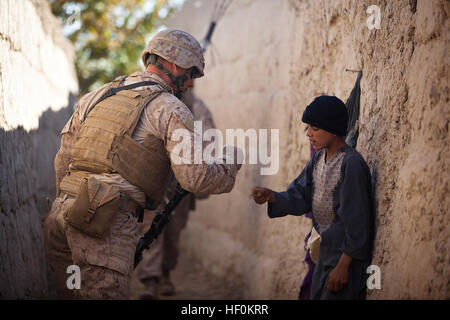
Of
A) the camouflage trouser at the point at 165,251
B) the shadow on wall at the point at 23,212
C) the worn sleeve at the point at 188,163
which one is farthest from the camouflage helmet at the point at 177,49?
the camouflage trouser at the point at 165,251

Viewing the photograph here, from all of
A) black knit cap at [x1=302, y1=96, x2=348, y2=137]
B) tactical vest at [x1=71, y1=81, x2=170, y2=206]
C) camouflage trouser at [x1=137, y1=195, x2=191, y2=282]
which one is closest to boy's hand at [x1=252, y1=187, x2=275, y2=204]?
black knit cap at [x1=302, y1=96, x2=348, y2=137]

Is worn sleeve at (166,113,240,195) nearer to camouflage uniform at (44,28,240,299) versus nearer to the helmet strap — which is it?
camouflage uniform at (44,28,240,299)

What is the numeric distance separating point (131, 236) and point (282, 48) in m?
2.22

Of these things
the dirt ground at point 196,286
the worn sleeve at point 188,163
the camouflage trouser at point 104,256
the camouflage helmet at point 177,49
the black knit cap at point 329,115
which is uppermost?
the camouflage helmet at point 177,49

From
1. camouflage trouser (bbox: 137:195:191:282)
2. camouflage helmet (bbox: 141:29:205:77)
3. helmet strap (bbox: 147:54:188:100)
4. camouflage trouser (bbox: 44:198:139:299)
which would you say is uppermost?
camouflage helmet (bbox: 141:29:205:77)

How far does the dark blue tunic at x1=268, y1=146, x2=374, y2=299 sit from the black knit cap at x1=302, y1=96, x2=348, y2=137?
114 mm

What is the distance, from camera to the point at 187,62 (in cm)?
289

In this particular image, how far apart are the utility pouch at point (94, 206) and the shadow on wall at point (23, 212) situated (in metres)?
0.46

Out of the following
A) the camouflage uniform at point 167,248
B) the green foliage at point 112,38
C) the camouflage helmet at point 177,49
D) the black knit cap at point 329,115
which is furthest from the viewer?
the green foliage at point 112,38

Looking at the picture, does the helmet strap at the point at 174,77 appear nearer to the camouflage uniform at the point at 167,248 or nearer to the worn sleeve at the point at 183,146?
the worn sleeve at the point at 183,146

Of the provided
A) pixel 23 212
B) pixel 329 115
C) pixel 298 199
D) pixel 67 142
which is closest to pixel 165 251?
pixel 23 212

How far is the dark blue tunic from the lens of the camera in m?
2.21

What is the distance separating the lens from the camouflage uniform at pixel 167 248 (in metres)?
4.83
